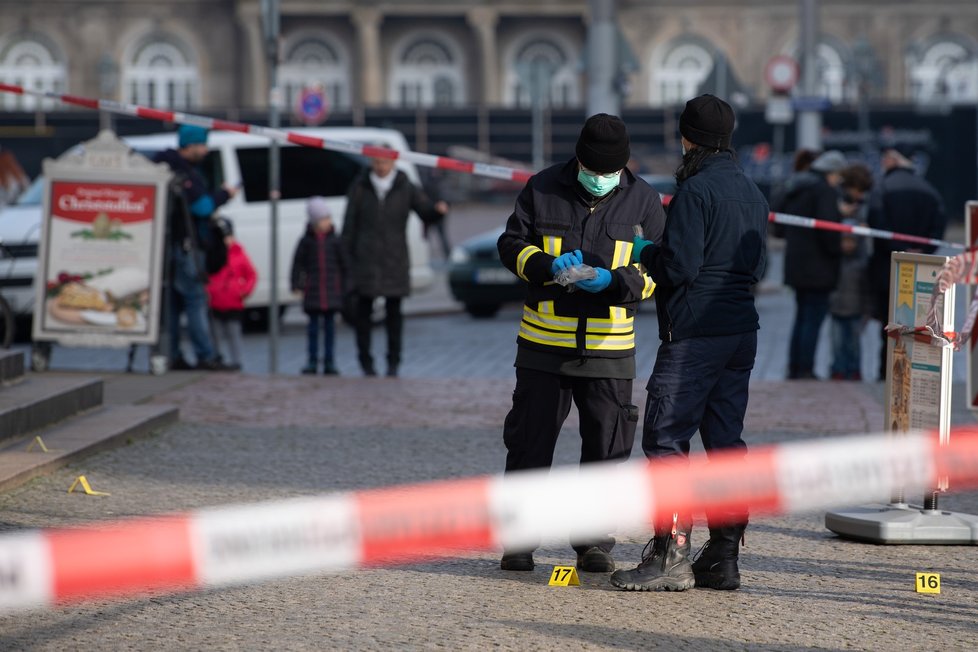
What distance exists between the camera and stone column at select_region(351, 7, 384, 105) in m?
59.6

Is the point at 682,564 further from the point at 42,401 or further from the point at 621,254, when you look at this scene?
the point at 42,401

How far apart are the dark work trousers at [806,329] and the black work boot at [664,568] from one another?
668 centimetres

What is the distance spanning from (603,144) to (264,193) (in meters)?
10.7

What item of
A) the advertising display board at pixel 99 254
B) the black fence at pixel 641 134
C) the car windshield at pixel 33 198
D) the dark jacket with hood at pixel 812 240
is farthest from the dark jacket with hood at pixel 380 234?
the black fence at pixel 641 134

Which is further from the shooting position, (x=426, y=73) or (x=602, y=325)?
(x=426, y=73)

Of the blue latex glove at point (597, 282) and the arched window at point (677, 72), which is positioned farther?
the arched window at point (677, 72)

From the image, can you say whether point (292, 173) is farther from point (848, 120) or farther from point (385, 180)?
point (848, 120)

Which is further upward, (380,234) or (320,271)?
(380,234)

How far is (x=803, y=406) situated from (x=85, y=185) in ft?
16.3

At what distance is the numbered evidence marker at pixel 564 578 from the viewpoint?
591 cm

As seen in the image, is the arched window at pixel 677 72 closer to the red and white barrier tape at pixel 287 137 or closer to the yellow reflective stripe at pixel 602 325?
the red and white barrier tape at pixel 287 137

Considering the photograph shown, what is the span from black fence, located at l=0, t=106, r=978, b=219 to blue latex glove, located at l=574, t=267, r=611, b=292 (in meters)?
24.5

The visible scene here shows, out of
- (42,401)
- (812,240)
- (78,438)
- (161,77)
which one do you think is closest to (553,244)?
(78,438)

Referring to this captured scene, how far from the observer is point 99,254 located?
1155 centimetres
